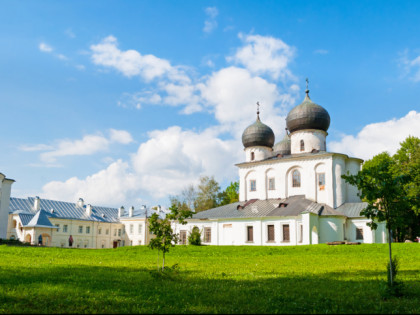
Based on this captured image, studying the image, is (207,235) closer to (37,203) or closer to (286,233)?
(286,233)

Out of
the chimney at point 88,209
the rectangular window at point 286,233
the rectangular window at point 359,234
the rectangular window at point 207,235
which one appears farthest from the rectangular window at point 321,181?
the chimney at point 88,209

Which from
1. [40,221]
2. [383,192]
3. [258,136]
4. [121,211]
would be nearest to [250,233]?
[258,136]

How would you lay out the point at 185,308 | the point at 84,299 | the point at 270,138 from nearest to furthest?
the point at 185,308, the point at 84,299, the point at 270,138

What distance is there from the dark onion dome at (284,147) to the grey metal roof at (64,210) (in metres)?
28.3

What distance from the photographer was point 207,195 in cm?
6269

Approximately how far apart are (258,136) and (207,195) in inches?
744

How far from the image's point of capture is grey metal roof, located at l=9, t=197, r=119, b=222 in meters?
53.9

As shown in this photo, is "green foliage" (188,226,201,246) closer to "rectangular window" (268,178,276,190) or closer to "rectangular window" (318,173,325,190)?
"rectangular window" (268,178,276,190)

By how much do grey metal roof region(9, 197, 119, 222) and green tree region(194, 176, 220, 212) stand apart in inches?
520

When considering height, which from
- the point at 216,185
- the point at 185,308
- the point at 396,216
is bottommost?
the point at 185,308

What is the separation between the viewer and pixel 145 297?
827 centimetres

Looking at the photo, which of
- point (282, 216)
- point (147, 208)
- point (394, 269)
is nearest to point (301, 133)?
point (282, 216)

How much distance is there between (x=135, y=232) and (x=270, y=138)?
2665cm

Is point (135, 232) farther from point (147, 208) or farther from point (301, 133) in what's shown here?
point (301, 133)
